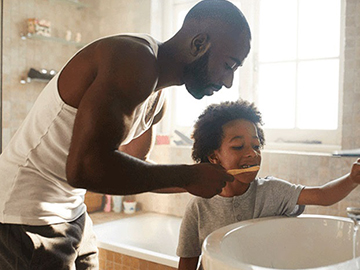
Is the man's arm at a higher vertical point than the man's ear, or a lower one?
lower

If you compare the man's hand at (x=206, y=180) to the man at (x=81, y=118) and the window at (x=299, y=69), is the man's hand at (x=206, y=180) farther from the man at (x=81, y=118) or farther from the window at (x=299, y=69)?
the window at (x=299, y=69)

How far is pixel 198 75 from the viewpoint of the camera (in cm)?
101

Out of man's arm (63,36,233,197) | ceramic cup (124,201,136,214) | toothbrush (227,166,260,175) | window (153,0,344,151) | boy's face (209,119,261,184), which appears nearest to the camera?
man's arm (63,36,233,197)

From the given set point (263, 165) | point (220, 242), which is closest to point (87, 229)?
point (220, 242)

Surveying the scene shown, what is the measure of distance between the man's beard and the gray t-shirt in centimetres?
37

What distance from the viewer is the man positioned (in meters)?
0.79

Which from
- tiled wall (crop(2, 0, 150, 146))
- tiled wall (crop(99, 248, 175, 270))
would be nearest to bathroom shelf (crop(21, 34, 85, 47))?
tiled wall (crop(2, 0, 150, 146))

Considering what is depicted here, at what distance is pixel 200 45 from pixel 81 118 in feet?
1.20

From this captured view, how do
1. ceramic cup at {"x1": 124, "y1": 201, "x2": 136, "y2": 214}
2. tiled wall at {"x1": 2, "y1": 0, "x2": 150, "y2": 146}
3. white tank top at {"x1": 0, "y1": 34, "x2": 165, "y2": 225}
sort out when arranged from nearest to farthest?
white tank top at {"x1": 0, "y1": 34, "x2": 165, "y2": 225}
tiled wall at {"x1": 2, "y1": 0, "x2": 150, "y2": 146}
ceramic cup at {"x1": 124, "y1": 201, "x2": 136, "y2": 214}

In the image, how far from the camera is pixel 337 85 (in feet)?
7.49

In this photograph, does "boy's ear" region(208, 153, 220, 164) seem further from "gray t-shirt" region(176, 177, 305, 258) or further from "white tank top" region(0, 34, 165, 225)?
"white tank top" region(0, 34, 165, 225)

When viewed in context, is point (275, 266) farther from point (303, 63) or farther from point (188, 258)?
point (303, 63)

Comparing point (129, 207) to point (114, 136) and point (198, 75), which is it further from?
point (114, 136)

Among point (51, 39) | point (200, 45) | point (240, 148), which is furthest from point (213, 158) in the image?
point (51, 39)
